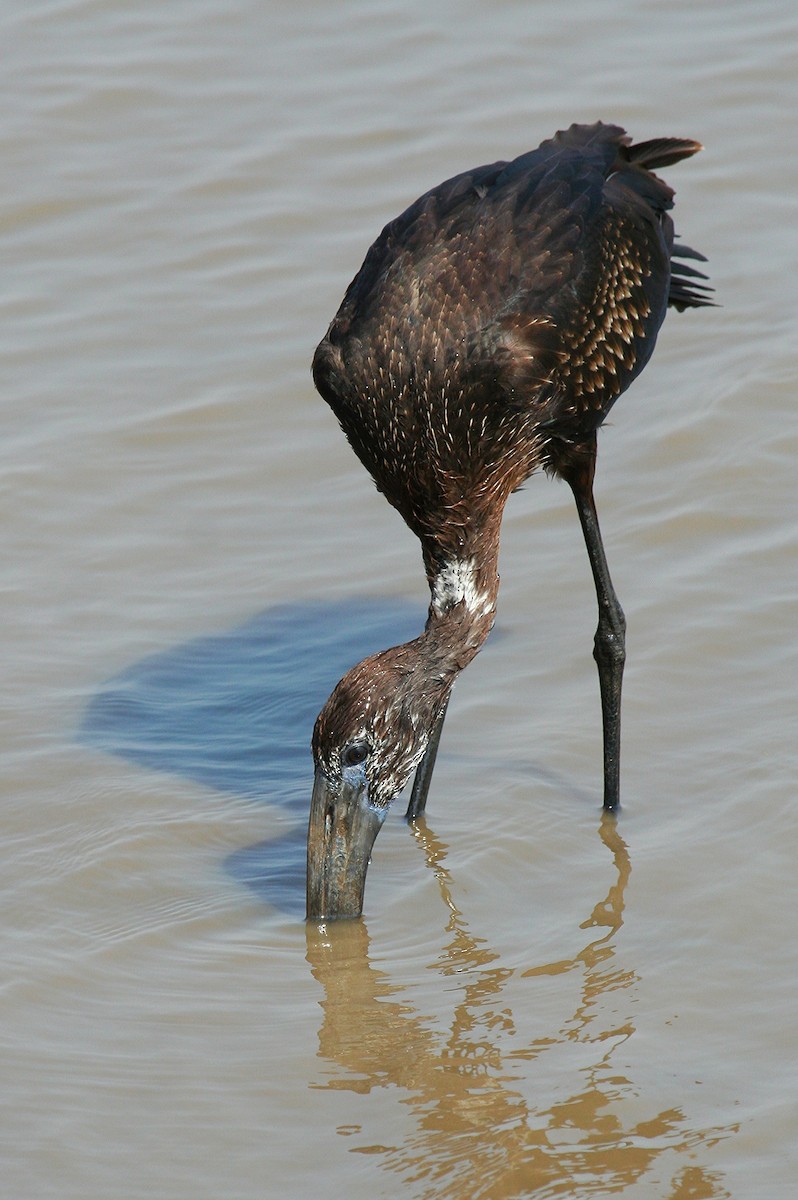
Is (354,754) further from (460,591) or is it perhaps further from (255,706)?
(255,706)

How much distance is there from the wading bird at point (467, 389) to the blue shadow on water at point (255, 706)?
46 cm

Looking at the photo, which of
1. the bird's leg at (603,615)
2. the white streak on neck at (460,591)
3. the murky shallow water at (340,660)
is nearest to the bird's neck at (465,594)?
the white streak on neck at (460,591)

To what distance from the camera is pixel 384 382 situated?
6324 millimetres

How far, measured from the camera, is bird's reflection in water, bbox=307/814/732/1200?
479cm

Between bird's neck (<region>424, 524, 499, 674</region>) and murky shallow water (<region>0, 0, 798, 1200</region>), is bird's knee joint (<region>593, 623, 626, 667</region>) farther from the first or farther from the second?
bird's neck (<region>424, 524, 499, 674</region>)

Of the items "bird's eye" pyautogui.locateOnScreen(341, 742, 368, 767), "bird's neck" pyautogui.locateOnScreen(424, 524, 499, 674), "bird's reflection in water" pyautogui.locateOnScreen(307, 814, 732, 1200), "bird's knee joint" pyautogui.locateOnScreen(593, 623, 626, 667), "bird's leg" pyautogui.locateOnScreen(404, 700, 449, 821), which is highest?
"bird's neck" pyautogui.locateOnScreen(424, 524, 499, 674)

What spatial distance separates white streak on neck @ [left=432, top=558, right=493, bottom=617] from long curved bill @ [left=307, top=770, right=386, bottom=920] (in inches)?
39.5

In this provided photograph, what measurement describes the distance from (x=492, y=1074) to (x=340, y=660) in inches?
112

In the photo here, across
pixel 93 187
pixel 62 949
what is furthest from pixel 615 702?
pixel 93 187

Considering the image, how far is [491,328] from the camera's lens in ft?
20.8

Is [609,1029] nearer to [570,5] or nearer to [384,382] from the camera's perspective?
[384,382]

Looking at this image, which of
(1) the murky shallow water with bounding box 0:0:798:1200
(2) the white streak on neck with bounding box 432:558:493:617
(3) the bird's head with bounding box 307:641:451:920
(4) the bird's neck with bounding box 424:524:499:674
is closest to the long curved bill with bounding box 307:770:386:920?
(3) the bird's head with bounding box 307:641:451:920

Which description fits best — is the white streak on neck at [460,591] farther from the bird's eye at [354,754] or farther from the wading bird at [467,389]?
the bird's eye at [354,754]

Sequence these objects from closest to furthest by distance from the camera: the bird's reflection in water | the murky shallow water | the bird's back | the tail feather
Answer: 1. the bird's reflection in water
2. the murky shallow water
3. the bird's back
4. the tail feather
